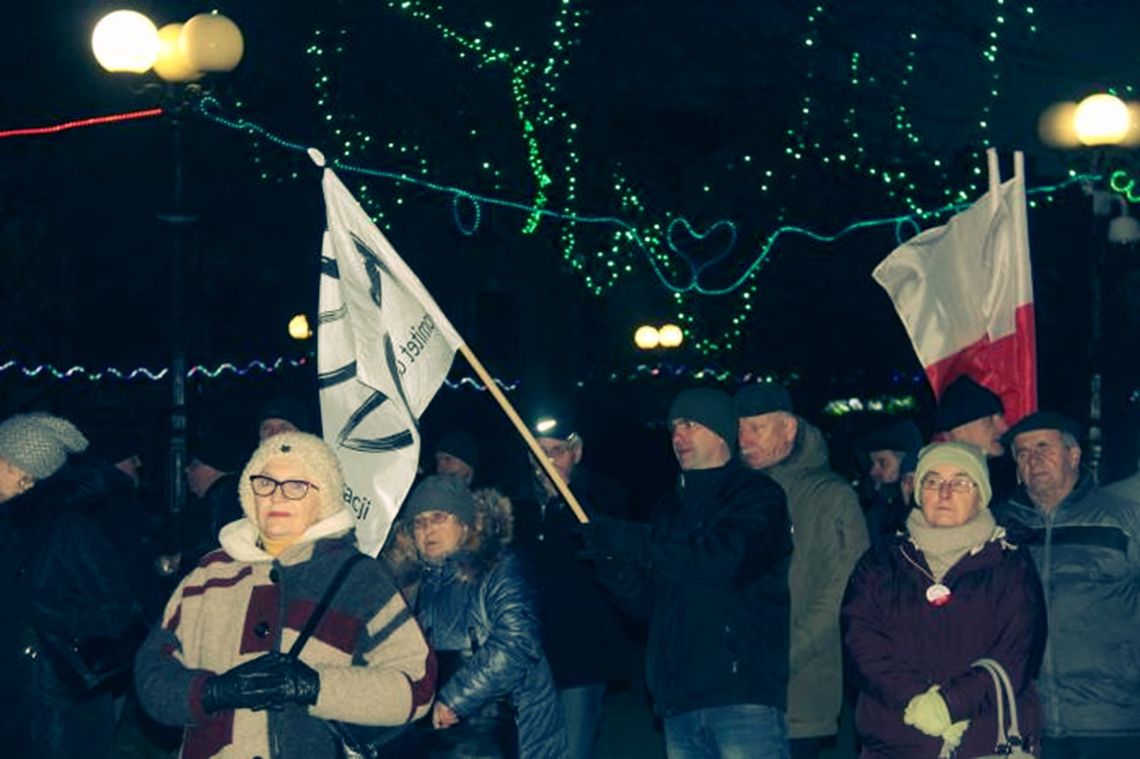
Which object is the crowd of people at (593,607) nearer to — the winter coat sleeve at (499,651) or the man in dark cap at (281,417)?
the winter coat sleeve at (499,651)

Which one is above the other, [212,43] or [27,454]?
[212,43]

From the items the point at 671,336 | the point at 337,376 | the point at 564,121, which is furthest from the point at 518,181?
the point at 671,336

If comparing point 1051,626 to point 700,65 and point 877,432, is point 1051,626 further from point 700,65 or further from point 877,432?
point 700,65

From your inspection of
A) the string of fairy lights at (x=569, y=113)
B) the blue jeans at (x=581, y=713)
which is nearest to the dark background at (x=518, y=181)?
the string of fairy lights at (x=569, y=113)

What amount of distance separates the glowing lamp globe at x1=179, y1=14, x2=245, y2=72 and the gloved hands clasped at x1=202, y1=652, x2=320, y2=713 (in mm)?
6320

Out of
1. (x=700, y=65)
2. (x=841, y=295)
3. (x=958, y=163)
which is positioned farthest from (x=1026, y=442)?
(x=841, y=295)

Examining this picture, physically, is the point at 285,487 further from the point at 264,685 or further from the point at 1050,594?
the point at 1050,594

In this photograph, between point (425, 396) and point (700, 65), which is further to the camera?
point (700, 65)

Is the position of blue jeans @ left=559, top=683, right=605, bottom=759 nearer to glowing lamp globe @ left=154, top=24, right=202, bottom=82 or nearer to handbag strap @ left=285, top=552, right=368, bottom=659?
handbag strap @ left=285, top=552, right=368, bottom=659

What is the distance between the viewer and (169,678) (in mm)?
5129

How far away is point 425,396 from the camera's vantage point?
764 centimetres

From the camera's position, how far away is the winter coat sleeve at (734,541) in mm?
6781

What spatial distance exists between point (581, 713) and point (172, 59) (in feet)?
15.8

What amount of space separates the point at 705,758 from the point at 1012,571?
144cm
